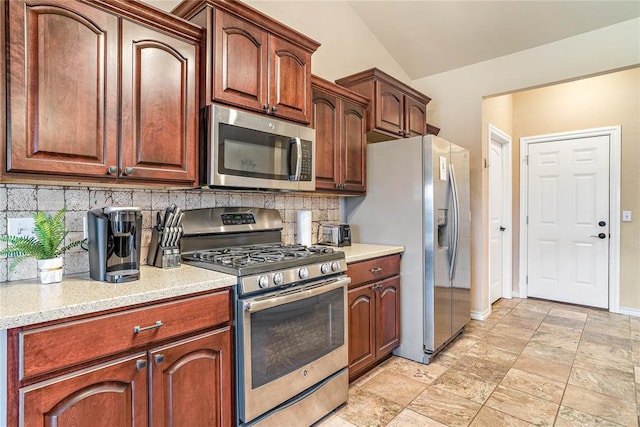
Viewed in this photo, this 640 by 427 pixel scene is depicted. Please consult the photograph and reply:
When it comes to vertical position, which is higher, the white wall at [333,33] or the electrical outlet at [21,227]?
the white wall at [333,33]

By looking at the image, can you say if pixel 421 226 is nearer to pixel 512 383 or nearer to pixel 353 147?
pixel 353 147

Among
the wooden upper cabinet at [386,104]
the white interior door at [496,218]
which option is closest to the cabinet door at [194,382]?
the wooden upper cabinet at [386,104]

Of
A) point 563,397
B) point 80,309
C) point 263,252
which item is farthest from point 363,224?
point 80,309

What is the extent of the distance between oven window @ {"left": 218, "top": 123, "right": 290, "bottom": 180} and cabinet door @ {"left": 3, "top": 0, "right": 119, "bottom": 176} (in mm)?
514

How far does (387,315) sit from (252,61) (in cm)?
199

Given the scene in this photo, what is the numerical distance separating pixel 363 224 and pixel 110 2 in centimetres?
224

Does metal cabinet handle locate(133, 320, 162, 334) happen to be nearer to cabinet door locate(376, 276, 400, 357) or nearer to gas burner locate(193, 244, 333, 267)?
gas burner locate(193, 244, 333, 267)

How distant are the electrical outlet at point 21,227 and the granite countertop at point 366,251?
5.40 feet

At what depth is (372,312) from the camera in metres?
2.45

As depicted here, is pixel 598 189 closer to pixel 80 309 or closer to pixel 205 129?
pixel 205 129

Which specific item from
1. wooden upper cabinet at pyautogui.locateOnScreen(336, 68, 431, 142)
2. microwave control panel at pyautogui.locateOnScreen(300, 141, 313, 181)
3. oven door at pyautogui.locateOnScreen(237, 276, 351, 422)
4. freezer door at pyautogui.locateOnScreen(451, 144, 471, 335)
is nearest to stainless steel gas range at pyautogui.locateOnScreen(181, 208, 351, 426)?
oven door at pyautogui.locateOnScreen(237, 276, 351, 422)

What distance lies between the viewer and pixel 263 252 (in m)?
2.04

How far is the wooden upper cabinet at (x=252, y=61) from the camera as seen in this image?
1774mm

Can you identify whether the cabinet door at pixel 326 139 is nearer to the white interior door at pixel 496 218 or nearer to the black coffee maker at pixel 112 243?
the black coffee maker at pixel 112 243
